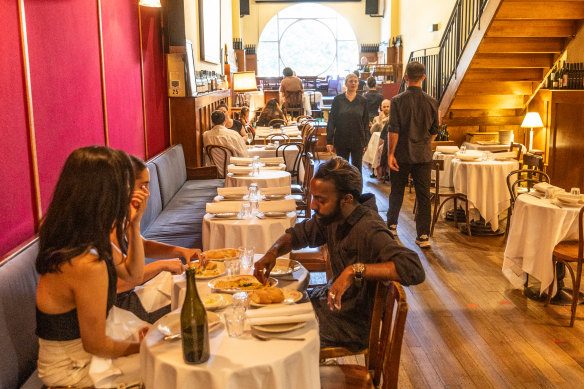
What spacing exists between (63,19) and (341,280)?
8.14ft

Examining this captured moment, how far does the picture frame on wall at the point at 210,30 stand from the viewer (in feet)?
30.1

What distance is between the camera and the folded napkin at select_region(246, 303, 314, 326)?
1977mm

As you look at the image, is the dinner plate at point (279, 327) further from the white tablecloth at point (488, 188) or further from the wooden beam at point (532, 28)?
Result: the wooden beam at point (532, 28)

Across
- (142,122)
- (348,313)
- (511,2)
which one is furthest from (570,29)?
(348,313)

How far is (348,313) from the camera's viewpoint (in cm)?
241

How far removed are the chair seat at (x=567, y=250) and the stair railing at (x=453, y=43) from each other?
4.13 metres

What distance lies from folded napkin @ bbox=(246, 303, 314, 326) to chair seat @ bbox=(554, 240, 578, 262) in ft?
8.38

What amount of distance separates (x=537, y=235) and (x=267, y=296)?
109 inches

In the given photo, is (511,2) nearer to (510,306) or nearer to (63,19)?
(510,306)

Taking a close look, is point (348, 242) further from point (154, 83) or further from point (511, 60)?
point (511, 60)

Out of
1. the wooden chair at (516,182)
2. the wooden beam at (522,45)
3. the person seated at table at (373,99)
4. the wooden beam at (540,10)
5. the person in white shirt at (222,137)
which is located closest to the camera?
the wooden chair at (516,182)

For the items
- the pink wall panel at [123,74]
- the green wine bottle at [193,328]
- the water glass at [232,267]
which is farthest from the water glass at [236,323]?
the pink wall panel at [123,74]

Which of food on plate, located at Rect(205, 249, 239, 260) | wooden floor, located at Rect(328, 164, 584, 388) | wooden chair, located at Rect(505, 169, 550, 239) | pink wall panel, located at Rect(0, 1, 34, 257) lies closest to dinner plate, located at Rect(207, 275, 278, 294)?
food on plate, located at Rect(205, 249, 239, 260)

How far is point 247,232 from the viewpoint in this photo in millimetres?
3791
